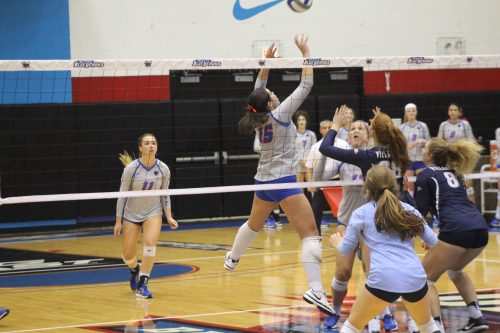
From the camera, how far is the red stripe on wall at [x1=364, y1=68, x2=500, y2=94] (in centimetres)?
2041

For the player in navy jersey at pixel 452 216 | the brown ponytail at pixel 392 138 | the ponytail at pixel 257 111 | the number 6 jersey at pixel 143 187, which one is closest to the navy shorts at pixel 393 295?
the player in navy jersey at pixel 452 216

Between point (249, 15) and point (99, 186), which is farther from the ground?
point (249, 15)

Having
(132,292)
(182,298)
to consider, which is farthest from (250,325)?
(132,292)

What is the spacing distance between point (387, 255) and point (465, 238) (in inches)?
60.6

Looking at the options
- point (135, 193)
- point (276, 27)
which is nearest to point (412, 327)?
point (135, 193)

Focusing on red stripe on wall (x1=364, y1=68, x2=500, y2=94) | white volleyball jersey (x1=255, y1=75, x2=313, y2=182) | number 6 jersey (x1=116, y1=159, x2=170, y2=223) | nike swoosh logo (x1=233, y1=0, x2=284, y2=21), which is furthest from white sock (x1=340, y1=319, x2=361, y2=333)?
red stripe on wall (x1=364, y1=68, x2=500, y2=94)

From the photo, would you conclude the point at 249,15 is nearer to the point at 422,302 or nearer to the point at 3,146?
the point at 3,146

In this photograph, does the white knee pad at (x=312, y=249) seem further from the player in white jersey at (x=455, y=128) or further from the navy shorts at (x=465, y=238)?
the player in white jersey at (x=455, y=128)

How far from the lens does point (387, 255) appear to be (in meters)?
6.55

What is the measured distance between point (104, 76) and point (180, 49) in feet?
5.54

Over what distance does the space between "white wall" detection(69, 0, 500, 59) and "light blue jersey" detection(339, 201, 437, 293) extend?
1264 centimetres

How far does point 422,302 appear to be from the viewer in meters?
6.58

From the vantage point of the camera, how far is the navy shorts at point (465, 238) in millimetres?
7844

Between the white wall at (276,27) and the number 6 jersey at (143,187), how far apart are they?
8.04 m
